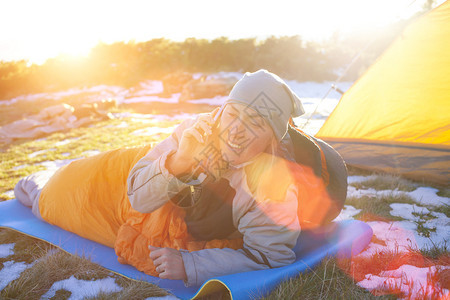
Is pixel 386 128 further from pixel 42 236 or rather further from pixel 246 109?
pixel 42 236

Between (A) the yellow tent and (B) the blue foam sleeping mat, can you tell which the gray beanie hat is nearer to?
(B) the blue foam sleeping mat

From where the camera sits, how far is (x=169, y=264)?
1366 mm

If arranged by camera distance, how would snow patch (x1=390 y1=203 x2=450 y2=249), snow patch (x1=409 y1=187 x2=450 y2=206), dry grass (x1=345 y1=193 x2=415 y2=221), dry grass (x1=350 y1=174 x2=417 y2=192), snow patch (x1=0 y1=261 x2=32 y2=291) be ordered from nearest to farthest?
snow patch (x1=0 y1=261 x2=32 y2=291) < snow patch (x1=390 y1=203 x2=450 y2=249) < dry grass (x1=345 y1=193 x2=415 y2=221) < snow patch (x1=409 y1=187 x2=450 y2=206) < dry grass (x1=350 y1=174 x2=417 y2=192)

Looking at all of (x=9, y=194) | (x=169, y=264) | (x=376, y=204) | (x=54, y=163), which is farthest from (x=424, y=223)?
(x=54, y=163)

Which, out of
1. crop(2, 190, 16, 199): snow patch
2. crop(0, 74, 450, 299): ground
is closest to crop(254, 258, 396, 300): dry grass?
crop(0, 74, 450, 299): ground

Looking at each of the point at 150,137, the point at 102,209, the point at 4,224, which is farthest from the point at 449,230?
the point at 150,137

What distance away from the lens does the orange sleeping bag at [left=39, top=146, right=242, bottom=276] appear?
5.33 feet

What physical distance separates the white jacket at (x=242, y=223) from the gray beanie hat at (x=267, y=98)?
0.30 metres

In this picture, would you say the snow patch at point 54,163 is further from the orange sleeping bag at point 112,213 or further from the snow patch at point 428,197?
the snow patch at point 428,197

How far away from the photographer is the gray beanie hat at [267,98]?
133 centimetres

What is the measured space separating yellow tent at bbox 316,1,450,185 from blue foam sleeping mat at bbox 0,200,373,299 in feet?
5.23

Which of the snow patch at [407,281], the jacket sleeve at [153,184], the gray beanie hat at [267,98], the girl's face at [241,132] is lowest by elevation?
the snow patch at [407,281]

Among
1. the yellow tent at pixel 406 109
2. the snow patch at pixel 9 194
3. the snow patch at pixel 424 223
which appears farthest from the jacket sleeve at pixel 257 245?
the snow patch at pixel 9 194

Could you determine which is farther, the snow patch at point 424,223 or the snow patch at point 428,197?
the snow patch at point 428,197
